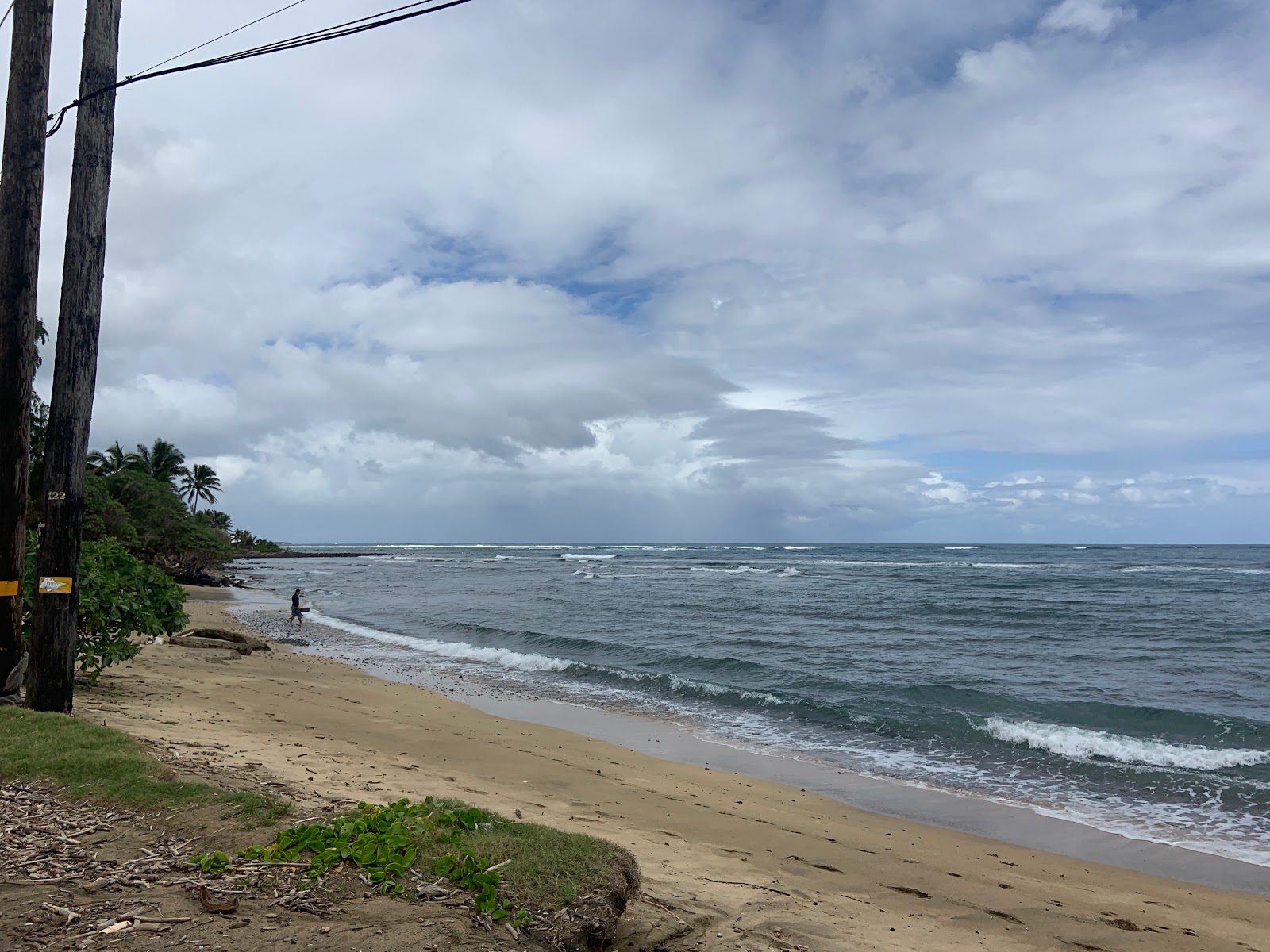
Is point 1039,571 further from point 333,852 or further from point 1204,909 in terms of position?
point 333,852

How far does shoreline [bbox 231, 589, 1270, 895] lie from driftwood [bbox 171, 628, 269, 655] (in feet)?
10.8

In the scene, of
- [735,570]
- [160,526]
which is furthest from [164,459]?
[735,570]

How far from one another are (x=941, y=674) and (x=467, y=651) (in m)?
12.0

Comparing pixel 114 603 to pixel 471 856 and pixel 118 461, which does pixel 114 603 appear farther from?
pixel 118 461

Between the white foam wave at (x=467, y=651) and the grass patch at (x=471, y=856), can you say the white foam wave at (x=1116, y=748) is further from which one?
the white foam wave at (x=467, y=651)

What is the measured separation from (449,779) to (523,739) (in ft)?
10.3

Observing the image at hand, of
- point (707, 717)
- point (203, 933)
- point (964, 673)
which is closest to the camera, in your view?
point (203, 933)

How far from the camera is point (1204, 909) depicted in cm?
653

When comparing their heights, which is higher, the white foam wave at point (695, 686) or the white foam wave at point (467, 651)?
the white foam wave at point (695, 686)

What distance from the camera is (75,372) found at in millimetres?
6887

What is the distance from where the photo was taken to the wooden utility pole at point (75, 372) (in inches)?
270

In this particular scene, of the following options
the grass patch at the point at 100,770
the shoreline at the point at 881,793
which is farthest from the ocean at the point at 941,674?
the grass patch at the point at 100,770

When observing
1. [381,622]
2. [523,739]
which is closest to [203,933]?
[523,739]

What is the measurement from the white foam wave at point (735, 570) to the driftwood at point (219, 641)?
45.0m
